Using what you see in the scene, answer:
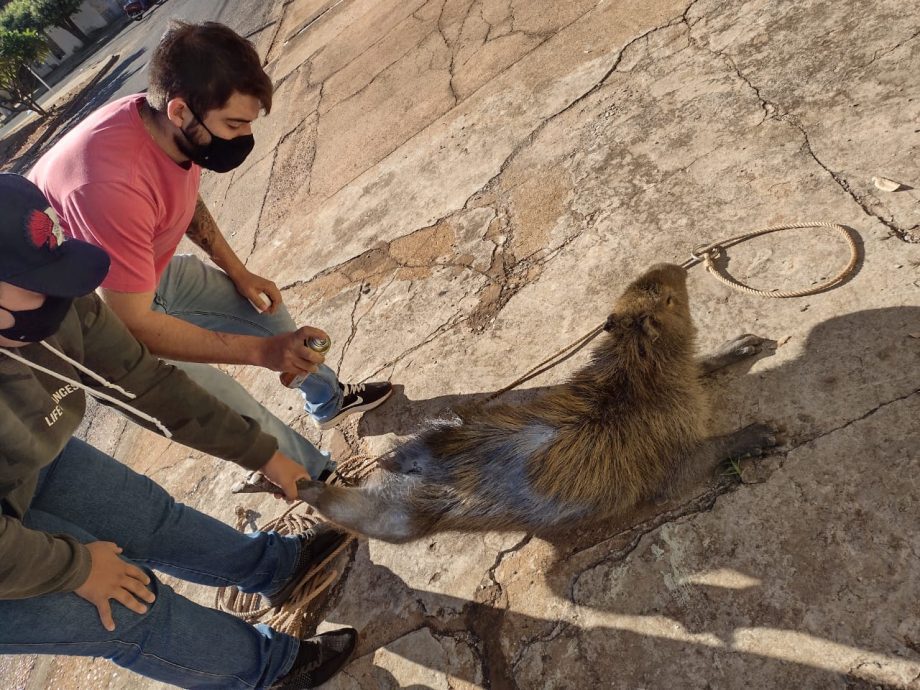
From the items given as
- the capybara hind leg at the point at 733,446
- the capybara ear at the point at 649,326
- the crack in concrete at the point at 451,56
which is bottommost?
the capybara hind leg at the point at 733,446

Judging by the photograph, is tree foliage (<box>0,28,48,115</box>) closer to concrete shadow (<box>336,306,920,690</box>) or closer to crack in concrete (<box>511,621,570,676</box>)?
concrete shadow (<box>336,306,920,690</box>)

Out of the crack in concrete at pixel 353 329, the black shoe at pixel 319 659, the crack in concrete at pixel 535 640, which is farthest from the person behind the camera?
the crack in concrete at pixel 353 329

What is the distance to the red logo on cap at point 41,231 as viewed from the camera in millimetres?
1501

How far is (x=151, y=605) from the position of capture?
1.82 m

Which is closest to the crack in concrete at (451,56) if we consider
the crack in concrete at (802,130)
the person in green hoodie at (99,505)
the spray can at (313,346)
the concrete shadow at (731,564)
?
the crack in concrete at (802,130)

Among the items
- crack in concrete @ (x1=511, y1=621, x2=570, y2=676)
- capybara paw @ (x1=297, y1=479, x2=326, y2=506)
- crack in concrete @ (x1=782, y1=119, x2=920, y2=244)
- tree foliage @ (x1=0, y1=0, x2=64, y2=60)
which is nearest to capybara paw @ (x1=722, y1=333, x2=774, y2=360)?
crack in concrete @ (x1=782, y1=119, x2=920, y2=244)

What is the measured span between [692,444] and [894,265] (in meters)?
1.05

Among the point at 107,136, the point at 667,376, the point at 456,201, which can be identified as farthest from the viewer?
the point at 456,201

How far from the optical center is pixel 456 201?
13.3ft

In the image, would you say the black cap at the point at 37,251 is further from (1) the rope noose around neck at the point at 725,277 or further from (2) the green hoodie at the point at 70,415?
(1) the rope noose around neck at the point at 725,277

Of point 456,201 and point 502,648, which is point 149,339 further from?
point 456,201

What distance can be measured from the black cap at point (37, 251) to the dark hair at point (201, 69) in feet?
2.31

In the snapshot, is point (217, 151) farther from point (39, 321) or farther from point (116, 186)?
point (39, 321)

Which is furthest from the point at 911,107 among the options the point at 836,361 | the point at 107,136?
the point at 107,136
